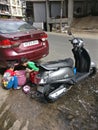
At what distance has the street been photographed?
294 cm

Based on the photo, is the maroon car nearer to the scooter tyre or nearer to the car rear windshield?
the car rear windshield

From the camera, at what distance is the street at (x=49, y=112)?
294 centimetres

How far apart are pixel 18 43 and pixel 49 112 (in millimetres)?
1947

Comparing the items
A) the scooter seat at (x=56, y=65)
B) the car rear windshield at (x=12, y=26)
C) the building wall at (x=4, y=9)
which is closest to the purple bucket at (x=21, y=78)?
the scooter seat at (x=56, y=65)

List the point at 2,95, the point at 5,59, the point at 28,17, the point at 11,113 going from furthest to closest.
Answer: the point at 28,17
the point at 5,59
the point at 2,95
the point at 11,113

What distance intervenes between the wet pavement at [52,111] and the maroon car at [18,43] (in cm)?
88

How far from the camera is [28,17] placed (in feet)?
93.0

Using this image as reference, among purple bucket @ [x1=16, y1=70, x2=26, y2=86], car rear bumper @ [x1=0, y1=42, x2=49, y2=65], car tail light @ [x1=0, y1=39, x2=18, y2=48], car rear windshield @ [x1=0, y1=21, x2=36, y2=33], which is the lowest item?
purple bucket @ [x1=16, y1=70, x2=26, y2=86]

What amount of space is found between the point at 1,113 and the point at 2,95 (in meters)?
0.70

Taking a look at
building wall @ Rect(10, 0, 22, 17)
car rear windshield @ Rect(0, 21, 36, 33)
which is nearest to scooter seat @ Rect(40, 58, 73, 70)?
car rear windshield @ Rect(0, 21, 36, 33)

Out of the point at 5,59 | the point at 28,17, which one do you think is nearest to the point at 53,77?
the point at 5,59

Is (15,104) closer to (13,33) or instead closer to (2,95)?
(2,95)

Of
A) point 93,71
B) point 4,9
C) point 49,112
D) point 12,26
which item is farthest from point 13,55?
point 4,9

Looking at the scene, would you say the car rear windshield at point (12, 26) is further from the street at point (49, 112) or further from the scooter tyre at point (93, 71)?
the scooter tyre at point (93, 71)
